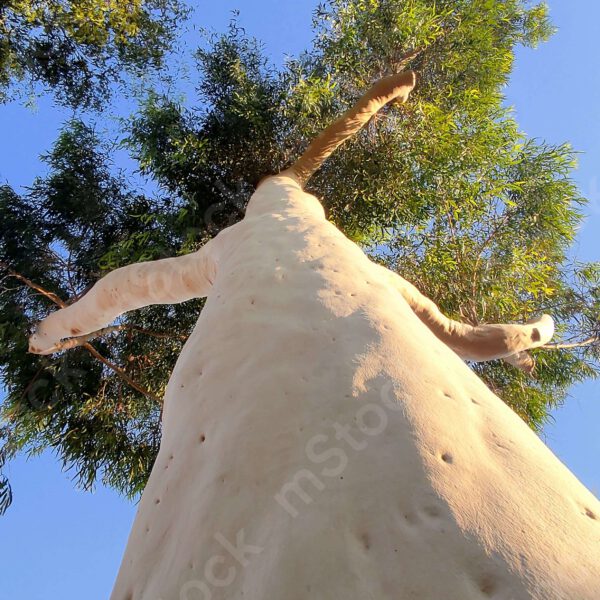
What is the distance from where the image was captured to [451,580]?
66 cm

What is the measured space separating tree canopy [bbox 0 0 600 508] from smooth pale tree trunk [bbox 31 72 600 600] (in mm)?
3811

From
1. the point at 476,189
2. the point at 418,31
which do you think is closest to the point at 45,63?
the point at 418,31

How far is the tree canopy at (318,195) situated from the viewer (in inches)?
206

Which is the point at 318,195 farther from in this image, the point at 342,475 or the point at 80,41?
the point at 342,475

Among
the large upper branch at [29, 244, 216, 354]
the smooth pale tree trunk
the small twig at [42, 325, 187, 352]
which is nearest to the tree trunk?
the smooth pale tree trunk

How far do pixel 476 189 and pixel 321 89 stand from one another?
1.71 metres

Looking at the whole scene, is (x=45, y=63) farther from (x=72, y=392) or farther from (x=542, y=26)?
(x=542, y=26)

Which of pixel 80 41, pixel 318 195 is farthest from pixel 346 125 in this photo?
pixel 80 41

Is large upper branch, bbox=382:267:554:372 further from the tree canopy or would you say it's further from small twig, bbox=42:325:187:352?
small twig, bbox=42:325:187:352

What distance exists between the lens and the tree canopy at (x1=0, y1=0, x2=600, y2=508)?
17.2 feet

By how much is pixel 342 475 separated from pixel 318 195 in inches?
186

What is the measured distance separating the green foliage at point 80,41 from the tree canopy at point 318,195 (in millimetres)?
460

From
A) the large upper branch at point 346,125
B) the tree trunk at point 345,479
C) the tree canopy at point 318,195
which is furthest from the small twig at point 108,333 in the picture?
the tree trunk at point 345,479

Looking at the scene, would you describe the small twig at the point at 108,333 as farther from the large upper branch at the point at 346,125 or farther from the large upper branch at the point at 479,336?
the large upper branch at the point at 479,336
